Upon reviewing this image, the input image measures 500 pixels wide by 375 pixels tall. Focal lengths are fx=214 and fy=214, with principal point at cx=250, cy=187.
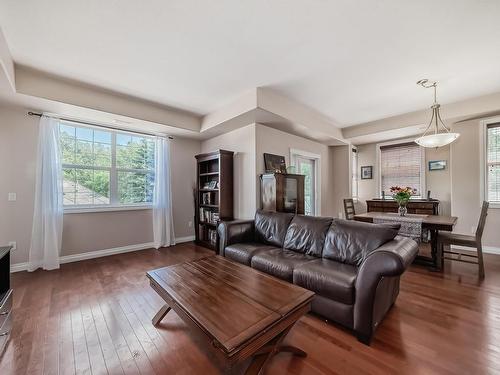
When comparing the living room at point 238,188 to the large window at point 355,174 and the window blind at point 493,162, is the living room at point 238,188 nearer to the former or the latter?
the window blind at point 493,162

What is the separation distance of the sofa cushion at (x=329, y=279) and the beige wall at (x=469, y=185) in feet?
11.7

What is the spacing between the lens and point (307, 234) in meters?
2.62

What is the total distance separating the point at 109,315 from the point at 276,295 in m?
1.67

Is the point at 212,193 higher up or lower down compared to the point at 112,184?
lower down

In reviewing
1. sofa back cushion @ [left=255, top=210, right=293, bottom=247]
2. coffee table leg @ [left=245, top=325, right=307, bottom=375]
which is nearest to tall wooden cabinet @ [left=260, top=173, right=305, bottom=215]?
sofa back cushion @ [left=255, top=210, right=293, bottom=247]

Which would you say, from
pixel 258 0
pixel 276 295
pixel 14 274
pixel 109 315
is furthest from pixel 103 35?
pixel 14 274

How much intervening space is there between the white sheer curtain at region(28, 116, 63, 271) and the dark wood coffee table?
249 centimetres

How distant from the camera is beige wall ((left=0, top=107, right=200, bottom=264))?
3.08 meters

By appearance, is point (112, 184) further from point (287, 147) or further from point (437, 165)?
point (437, 165)

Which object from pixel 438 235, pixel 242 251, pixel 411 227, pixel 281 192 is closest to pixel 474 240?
pixel 438 235

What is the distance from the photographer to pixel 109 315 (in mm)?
2025

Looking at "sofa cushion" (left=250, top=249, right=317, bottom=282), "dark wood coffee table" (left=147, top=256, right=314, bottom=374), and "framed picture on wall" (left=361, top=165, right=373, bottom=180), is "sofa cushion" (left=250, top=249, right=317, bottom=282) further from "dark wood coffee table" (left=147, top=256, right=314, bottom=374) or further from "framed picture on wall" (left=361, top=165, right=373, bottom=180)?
"framed picture on wall" (left=361, top=165, right=373, bottom=180)

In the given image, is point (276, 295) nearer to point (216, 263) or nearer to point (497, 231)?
point (216, 263)

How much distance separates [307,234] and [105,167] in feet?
12.2
